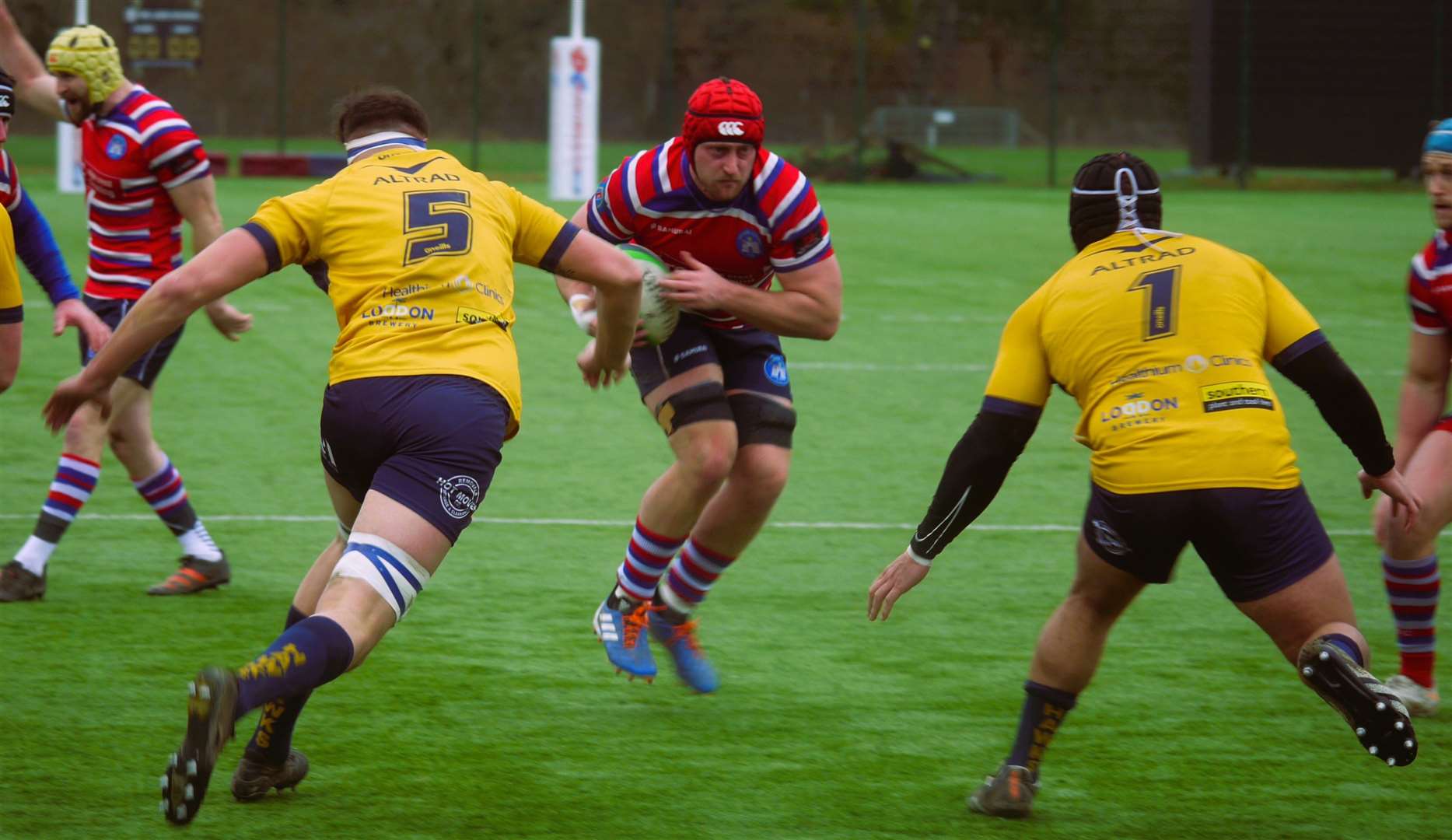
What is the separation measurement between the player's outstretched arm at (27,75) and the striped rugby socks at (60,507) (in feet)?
4.82

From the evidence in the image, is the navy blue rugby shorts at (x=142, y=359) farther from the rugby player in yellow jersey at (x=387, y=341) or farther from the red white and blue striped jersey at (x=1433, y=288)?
the red white and blue striped jersey at (x=1433, y=288)

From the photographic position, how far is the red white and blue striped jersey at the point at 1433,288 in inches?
222

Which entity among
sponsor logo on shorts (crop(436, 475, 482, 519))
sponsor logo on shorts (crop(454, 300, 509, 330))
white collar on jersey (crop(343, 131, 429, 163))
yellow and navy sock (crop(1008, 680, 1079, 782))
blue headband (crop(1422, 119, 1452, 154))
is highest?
white collar on jersey (crop(343, 131, 429, 163))

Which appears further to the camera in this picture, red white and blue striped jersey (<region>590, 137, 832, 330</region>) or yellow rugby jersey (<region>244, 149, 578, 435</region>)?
red white and blue striped jersey (<region>590, 137, 832, 330</region>)

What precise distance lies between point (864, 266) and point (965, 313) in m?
3.17

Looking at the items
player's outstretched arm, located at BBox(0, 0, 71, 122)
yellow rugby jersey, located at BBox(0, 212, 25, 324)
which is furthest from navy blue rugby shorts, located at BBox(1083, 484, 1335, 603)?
player's outstretched arm, located at BBox(0, 0, 71, 122)

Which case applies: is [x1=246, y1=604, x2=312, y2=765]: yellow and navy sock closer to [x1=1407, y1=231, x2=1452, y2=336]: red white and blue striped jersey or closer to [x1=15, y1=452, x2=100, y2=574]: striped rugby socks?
[x1=15, y1=452, x2=100, y2=574]: striped rugby socks

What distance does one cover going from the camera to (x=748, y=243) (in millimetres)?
5906

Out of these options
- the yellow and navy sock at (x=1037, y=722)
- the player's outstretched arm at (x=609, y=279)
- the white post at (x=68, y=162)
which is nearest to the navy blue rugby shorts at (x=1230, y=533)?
the yellow and navy sock at (x=1037, y=722)

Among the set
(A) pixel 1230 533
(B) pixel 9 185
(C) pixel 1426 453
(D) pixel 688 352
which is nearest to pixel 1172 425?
(A) pixel 1230 533

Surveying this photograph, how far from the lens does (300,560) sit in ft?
25.5

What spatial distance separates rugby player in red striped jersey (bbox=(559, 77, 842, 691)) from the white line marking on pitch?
244 centimetres

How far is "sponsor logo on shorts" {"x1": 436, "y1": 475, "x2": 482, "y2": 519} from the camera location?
173 inches

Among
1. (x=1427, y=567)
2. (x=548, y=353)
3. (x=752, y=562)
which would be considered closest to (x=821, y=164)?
(x=548, y=353)
